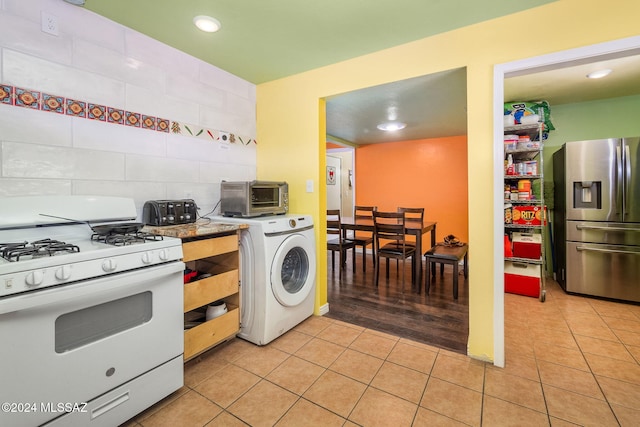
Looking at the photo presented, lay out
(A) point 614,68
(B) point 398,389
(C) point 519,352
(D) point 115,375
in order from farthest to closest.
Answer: (A) point 614,68
(C) point 519,352
(B) point 398,389
(D) point 115,375

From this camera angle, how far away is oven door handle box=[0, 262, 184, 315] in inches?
38.2

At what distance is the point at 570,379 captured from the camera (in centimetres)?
167

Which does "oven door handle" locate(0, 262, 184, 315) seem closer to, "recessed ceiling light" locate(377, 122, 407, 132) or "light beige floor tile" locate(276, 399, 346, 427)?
"light beige floor tile" locate(276, 399, 346, 427)

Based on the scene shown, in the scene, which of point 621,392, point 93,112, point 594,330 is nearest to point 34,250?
point 93,112

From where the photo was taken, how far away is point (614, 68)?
2473 mm

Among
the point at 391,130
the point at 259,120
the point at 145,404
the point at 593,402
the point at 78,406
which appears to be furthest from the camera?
the point at 391,130

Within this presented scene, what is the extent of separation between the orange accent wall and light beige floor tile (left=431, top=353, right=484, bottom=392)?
10.4 feet

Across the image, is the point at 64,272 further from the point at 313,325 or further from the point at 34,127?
the point at 313,325

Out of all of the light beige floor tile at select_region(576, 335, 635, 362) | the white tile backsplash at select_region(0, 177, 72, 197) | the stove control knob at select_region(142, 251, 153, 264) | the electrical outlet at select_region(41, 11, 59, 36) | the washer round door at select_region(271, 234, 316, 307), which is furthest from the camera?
the washer round door at select_region(271, 234, 316, 307)

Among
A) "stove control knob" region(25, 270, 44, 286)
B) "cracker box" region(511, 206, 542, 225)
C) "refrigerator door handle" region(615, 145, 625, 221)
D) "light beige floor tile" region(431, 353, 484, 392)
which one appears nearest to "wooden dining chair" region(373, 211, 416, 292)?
"cracker box" region(511, 206, 542, 225)

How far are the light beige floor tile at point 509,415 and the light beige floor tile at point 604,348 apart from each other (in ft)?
3.12

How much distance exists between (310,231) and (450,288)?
1941 millimetres

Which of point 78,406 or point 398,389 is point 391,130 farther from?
point 78,406

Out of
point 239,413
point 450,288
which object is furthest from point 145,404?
point 450,288
